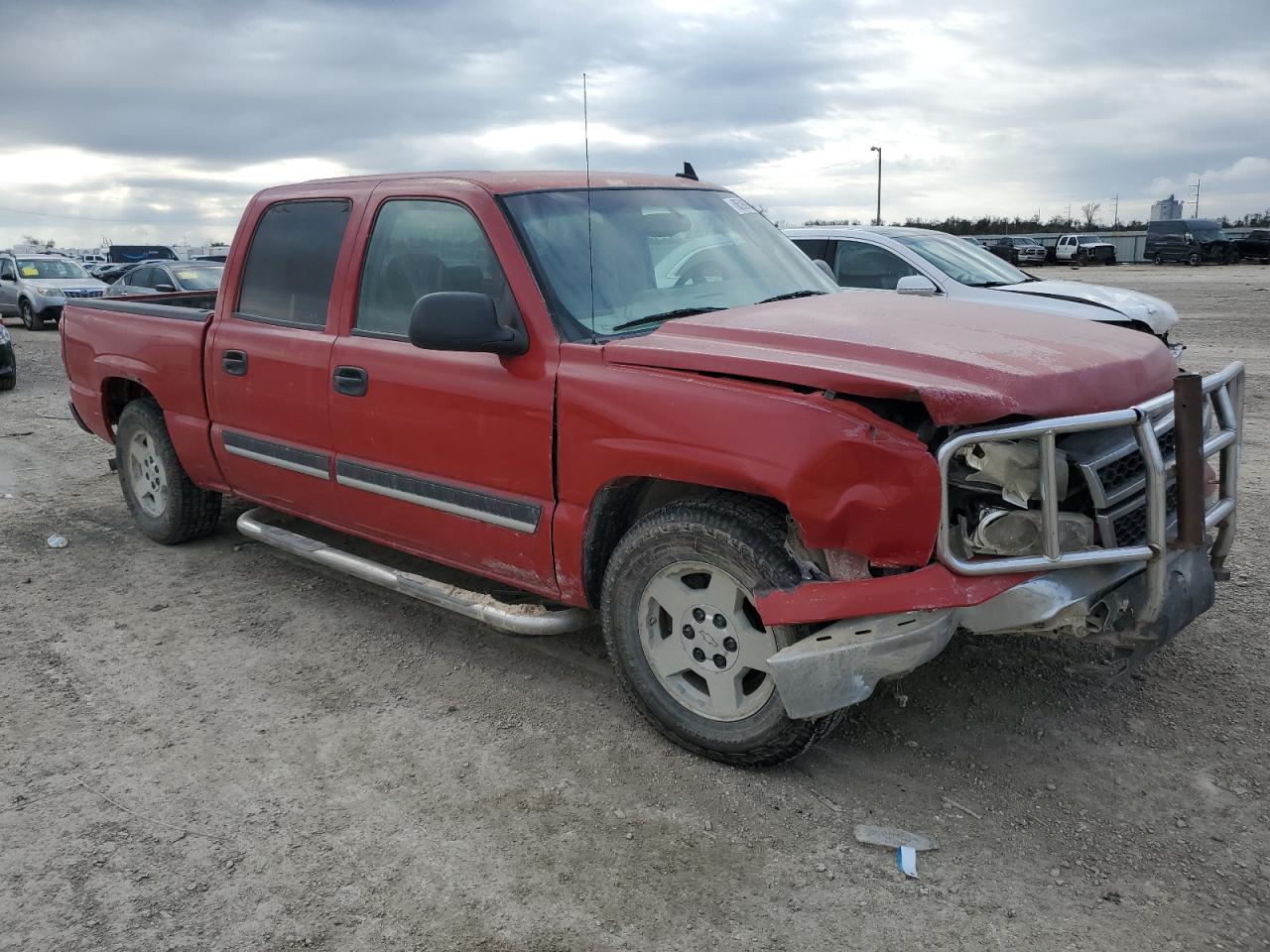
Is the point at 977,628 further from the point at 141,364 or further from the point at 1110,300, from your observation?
the point at 1110,300

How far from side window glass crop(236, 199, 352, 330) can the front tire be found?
200cm

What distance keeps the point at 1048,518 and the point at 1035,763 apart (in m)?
1.10

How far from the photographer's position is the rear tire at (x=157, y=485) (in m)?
5.70

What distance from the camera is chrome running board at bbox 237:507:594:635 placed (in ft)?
12.5

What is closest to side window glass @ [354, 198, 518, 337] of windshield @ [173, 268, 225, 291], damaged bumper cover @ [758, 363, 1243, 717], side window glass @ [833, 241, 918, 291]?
damaged bumper cover @ [758, 363, 1243, 717]

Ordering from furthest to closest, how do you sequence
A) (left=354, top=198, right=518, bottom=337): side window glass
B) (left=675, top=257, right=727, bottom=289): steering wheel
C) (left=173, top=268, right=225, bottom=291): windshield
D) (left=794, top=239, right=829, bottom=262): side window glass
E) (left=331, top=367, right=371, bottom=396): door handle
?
1. (left=173, top=268, right=225, bottom=291): windshield
2. (left=794, top=239, right=829, bottom=262): side window glass
3. (left=331, top=367, right=371, bottom=396): door handle
4. (left=675, top=257, right=727, bottom=289): steering wheel
5. (left=354, top=198, right=518, bottom=337): side window glass

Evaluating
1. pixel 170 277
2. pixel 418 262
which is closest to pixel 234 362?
pixel 418 262

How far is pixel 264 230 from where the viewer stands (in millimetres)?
4977

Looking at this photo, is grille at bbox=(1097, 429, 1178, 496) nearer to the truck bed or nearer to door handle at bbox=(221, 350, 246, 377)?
door handle at bbox=(221, 350, 246, 377)

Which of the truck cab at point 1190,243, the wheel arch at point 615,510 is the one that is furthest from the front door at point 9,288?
the truck cab at point 1190,243

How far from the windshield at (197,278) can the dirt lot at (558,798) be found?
1345 centimetres

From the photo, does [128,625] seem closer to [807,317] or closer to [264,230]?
[264,230]

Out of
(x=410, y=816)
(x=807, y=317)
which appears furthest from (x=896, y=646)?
(x=410, y=816)

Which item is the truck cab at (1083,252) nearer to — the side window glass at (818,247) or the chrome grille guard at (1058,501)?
the side window glass at (818,247)
